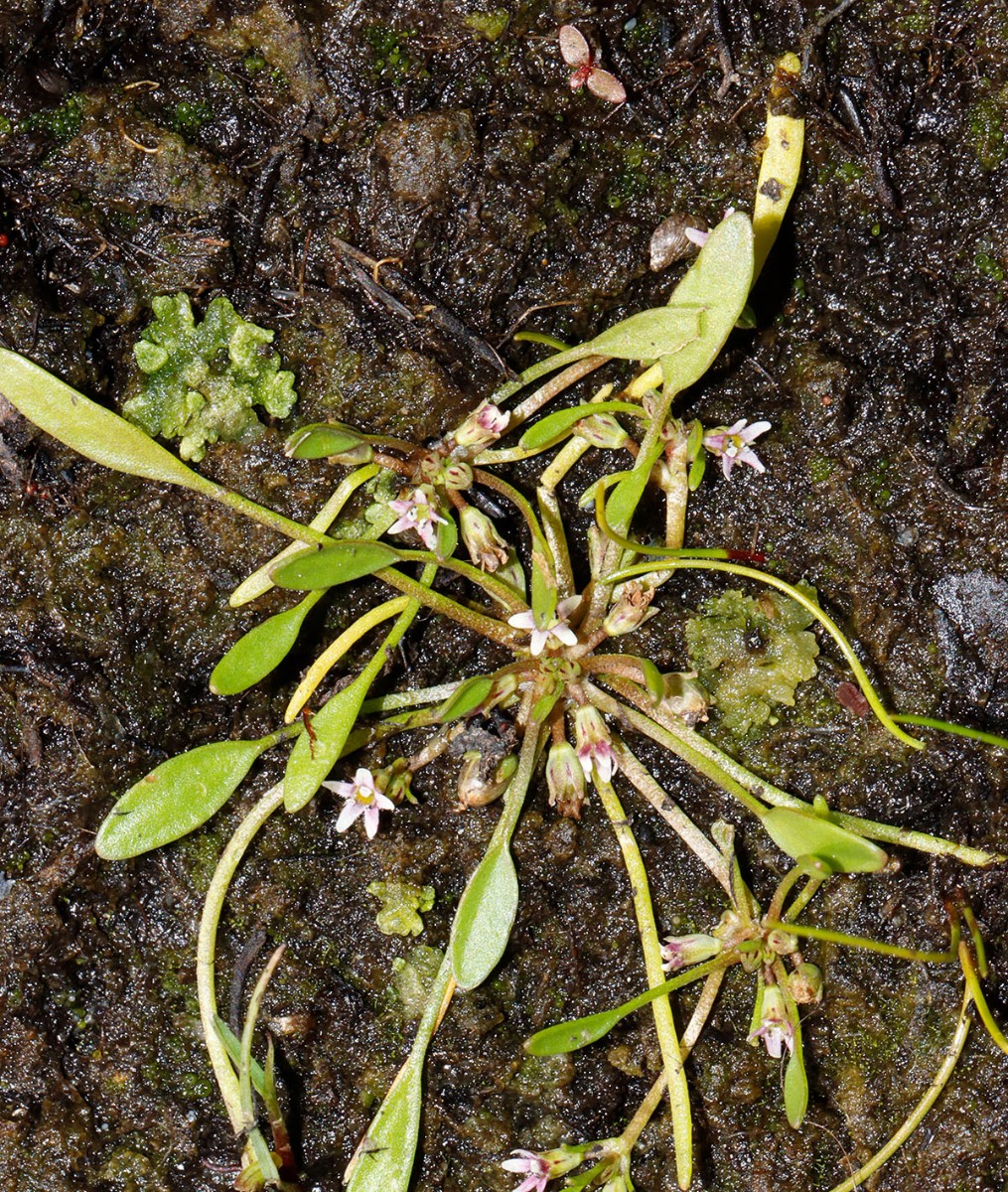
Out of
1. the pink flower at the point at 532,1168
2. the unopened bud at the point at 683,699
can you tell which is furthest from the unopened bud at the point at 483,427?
the pink flower at the point at 532,1168

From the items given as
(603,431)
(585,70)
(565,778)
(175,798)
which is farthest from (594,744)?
(585,70)

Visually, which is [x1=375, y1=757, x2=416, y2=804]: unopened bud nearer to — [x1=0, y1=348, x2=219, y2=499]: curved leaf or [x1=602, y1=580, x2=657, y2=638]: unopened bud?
[x1=602, y1=580, x2=657, y2=638]: unopened bud

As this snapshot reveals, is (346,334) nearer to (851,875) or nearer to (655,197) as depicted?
(655,197)

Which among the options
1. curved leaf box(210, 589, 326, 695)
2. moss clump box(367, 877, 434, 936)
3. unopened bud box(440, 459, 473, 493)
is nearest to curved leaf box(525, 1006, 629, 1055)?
moss clump box(367, 877, 434, 936)

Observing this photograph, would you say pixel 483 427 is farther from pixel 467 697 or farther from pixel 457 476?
pixel 467 697

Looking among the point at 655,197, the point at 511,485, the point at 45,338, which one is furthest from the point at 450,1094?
the point at 655,197

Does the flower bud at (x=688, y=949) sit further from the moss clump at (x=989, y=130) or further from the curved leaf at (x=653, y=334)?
the moss clump at (x=989, y=130)
